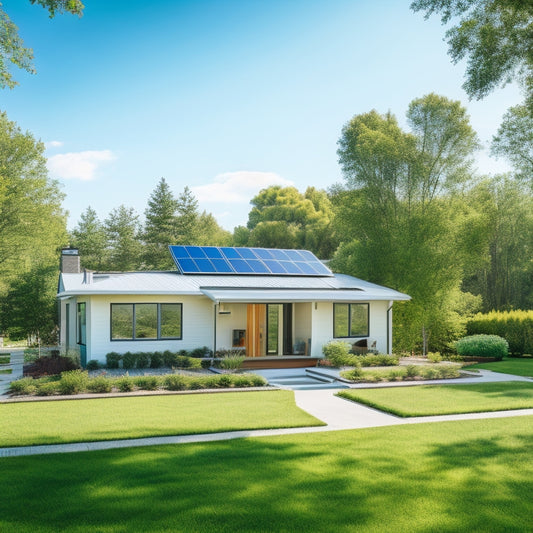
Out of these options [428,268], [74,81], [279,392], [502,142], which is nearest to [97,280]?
[74,81]

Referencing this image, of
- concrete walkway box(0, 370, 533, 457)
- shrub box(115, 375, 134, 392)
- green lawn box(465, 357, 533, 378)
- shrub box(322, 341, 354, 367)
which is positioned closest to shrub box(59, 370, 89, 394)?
shrub box(115, 375, 134, 392)

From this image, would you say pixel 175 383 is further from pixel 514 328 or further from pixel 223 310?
pixel 514 328

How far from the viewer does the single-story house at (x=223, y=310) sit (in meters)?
16.2

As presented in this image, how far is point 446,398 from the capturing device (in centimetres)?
1148

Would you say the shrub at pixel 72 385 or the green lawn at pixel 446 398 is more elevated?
the shrub at pixel 72 385

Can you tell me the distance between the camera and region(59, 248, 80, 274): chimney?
2044cm

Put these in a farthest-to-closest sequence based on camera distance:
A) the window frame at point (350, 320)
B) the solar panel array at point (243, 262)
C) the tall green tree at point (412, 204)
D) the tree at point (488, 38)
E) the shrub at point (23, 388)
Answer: the tall green tree at point (412, 204) → the solar panel array at point (243, 262) → the window frame at point (350, 320) → the shrub at point (23, 388) → the tree at point (488, 38)

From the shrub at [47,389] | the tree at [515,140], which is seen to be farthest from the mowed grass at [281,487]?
the tree at [515,140]

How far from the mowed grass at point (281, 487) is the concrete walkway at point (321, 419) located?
0.38 m

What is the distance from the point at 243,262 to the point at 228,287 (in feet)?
10.5

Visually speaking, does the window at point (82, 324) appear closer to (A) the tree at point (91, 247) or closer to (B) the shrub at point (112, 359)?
(B) the shrub at point (112, 359)

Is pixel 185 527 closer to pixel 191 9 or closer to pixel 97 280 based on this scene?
pixel 191 9

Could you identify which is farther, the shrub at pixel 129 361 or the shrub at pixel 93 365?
the shrub at pixel 129 361

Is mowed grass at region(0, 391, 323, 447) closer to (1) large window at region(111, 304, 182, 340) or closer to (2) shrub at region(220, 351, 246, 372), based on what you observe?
(2) shrub at region(220, 351, 246, 372)
